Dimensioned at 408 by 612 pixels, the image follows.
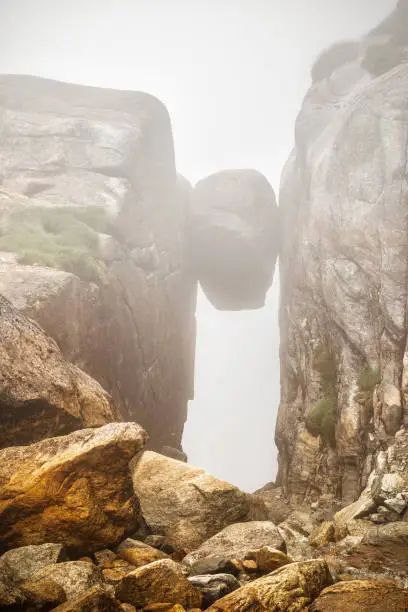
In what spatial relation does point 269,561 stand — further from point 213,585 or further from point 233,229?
point 233,229

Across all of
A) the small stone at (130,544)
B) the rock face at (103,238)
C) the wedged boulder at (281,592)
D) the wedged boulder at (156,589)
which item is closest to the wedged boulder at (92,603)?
the wedged boulder at (156,589)

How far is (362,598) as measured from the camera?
205 inches

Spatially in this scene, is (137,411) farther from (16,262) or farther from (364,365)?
(364,365)

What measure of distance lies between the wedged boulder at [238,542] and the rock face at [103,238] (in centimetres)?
1012

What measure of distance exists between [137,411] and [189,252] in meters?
21.3

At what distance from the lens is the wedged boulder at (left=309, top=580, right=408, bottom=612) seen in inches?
196

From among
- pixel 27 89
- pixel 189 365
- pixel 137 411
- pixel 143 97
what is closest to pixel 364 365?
pixel 137 411

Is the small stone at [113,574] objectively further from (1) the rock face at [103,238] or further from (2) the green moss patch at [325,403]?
(2) the green moss patch at [325,403]

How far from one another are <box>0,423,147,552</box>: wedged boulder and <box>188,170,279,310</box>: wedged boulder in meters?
32.6

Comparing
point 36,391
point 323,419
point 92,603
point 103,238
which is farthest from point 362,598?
point 103,238

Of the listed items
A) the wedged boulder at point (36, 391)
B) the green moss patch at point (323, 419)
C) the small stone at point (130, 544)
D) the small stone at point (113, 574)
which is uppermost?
the wedged boulder at point (36, 391)

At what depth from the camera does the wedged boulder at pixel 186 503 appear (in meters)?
9.54

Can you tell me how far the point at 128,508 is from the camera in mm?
8867

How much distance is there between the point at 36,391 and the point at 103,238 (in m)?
15.2
